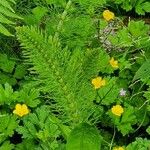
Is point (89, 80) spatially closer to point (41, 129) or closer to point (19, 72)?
point (41, 129)

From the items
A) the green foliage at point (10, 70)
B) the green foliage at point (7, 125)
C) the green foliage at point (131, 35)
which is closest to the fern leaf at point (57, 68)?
the green foliage at point (7, 125)

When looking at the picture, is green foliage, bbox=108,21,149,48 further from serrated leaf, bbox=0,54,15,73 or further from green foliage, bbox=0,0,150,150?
serrated leaf, bbox=0,54,15,73

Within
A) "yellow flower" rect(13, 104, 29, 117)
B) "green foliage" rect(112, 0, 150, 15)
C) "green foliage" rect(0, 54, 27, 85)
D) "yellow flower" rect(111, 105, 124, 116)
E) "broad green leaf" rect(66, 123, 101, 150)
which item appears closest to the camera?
"broad green leaf" rect(66, 123, 101, 150)

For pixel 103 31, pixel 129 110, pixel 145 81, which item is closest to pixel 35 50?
pixel 129 110

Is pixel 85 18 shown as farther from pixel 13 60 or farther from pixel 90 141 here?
pixel 90 141

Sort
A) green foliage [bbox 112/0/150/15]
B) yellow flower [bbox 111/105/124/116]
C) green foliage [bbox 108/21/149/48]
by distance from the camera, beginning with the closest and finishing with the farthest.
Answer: yellow flower [bbox 111/105/124/116] < green foliage [bbox 108/21/149/48] < green foliage [bbox 112/0/150/15]

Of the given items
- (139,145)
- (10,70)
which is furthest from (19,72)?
(139,145)

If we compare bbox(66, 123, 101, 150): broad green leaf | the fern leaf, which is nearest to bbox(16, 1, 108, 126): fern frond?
the fern leaf

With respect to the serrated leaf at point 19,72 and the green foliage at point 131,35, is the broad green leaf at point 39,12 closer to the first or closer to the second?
the serrated leaf at point 19,72

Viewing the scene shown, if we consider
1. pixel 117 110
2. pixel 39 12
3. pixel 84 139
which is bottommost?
pixel 117 110
